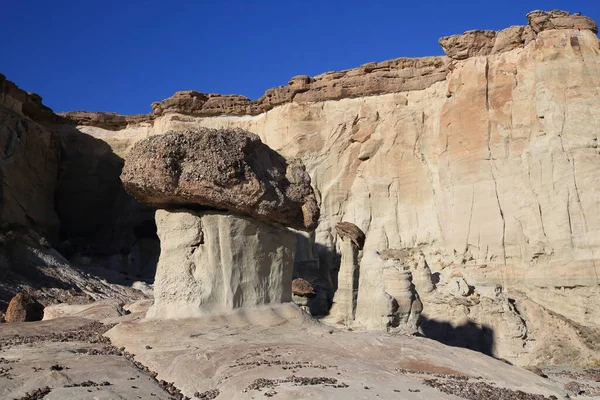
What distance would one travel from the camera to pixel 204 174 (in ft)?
35.5

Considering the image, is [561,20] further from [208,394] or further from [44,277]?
[208,394]

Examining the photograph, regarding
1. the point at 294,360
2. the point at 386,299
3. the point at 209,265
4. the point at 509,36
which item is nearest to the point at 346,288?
the point at 386,299

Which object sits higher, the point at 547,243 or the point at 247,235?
the point at 547,243

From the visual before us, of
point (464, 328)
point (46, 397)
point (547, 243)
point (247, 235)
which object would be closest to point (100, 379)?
point (46, 397)

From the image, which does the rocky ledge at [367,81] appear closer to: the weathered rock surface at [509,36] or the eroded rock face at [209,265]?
the weathered rock surface at [509,36]

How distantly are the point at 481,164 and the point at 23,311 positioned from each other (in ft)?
65.9

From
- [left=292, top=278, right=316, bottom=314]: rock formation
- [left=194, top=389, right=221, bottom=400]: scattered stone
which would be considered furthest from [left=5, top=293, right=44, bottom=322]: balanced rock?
[left=292, top=278, right=316, bottom=314]: rock formation

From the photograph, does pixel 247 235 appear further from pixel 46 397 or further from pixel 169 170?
pixel 46 397

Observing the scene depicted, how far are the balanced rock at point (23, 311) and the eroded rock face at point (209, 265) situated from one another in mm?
5796

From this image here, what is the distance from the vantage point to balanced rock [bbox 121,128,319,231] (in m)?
10.8

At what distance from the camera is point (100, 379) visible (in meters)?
7.21

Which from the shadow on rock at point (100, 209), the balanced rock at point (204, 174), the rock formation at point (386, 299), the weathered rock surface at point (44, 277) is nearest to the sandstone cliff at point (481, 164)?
the rock formation at point (386, 299)

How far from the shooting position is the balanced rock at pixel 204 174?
35.4 ft

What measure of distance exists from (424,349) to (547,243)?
1784 cm
